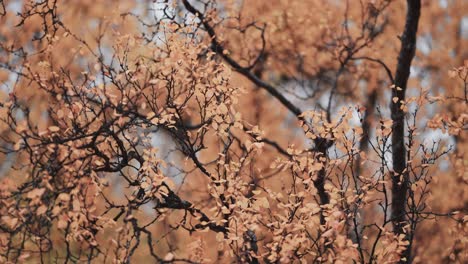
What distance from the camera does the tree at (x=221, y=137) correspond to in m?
6.05

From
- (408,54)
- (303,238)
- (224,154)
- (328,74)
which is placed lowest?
(303,238)

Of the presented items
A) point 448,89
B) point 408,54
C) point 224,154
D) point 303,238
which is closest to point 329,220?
point 303,238

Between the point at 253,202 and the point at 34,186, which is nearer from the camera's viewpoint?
the point at 34,186

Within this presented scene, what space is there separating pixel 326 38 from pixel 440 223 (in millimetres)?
5609

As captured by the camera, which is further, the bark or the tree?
the bark

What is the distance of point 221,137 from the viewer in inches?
274

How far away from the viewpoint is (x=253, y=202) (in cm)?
641

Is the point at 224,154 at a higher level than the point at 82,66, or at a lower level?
lower

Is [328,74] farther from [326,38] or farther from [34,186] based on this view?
[34,186]

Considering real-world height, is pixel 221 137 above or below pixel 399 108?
below

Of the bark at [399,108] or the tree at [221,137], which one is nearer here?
the tree at [221,137]

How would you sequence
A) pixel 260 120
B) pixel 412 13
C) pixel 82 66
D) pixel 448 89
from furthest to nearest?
pixel 260 120 < pixel 448 89 < pixel 82 66 < pixel 412 13

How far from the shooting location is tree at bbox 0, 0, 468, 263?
605 cm

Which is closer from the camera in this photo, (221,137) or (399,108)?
(221,137)
